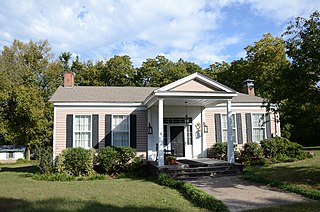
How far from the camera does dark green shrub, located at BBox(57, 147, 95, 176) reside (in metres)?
12.6

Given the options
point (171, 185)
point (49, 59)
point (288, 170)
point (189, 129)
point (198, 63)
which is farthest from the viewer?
point (198, 63)

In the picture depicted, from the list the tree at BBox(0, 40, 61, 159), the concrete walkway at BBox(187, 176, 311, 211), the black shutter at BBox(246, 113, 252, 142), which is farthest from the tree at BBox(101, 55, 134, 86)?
the concrete walkway at BBox(187, 176, 311, 211)

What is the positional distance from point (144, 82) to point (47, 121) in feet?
44.9

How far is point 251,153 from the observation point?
15.6m

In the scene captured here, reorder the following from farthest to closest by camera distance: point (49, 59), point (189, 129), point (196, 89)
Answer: point (49, 59) → point (189, 129) → point (196, 89)

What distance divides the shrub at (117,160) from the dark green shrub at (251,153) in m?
6.37

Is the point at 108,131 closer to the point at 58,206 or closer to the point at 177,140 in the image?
the point at 177,140

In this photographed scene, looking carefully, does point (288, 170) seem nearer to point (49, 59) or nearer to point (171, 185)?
point (171, 185)

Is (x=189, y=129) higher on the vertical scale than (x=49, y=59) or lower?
lower

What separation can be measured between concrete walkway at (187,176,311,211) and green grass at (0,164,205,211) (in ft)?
3.93

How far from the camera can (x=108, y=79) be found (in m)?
34.5

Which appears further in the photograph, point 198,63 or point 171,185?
point 198,63

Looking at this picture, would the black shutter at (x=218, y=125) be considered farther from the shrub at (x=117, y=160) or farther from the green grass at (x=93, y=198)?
the green grass at (x=93, y=198)

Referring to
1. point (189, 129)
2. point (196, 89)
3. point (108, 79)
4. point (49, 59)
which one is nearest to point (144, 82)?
point (108, 79)
